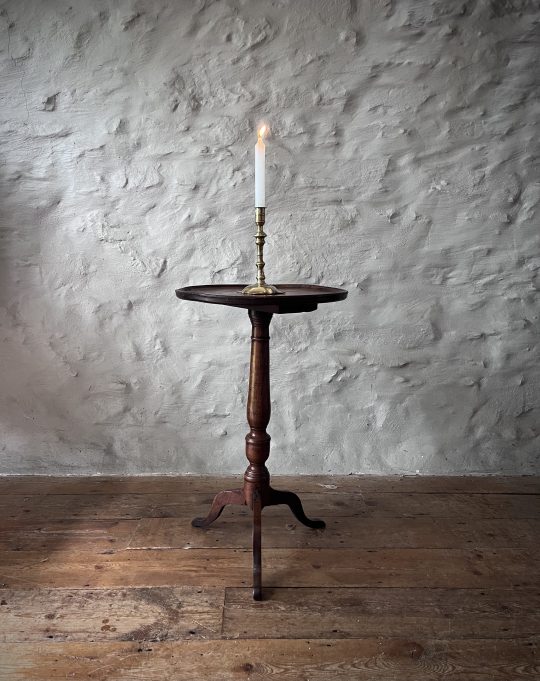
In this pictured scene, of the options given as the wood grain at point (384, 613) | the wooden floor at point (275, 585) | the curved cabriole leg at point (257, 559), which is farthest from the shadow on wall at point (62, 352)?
the wood grain at point (384, 613)

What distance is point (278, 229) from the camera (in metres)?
2.35

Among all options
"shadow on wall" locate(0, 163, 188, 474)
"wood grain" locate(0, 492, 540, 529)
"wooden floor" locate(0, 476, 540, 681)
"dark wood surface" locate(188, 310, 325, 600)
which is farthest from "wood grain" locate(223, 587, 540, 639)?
"shadow on wall" locate(0, 163, 188, 474)

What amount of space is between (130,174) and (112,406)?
923 mm

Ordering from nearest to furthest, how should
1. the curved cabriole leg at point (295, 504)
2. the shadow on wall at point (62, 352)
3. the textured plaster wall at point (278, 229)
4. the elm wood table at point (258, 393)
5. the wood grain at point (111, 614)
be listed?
the wood grain at point (111, 614) → the elm wood table at point (258, 393) → the curved cabriole leg at point (295, 504) → the textured plaster wall at point (278, 229) → the shadow on wall at point (62, 352)

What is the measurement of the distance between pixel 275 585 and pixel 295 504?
0.33 m

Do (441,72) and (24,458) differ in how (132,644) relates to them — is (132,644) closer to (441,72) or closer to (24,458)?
(24,458)

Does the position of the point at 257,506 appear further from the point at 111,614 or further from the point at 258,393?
the point at 111,614

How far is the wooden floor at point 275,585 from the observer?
1.37 metres

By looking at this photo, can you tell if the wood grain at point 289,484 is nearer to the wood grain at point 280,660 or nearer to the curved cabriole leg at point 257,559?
the curved cabriole leg at point 257,559

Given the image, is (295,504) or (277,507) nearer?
(295,504)

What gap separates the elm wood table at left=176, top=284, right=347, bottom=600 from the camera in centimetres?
158

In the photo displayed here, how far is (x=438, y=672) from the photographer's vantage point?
134 centimetres

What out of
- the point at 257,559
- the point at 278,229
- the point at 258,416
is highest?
the point at 278,229

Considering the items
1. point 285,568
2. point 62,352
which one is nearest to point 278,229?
point 62,352
